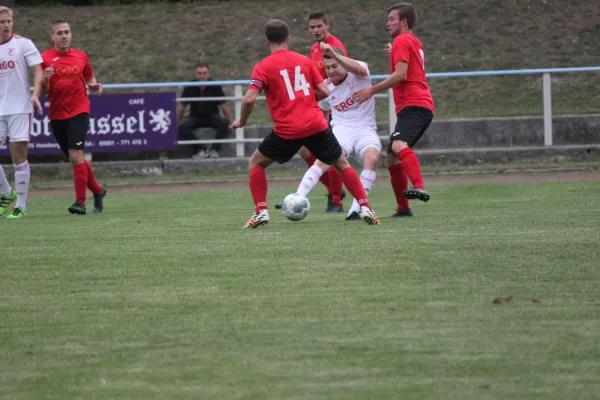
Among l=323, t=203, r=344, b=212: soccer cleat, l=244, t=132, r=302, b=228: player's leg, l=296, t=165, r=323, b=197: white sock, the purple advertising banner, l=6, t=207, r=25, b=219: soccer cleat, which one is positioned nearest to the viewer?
l=244, t=132, r=302, b=228: player's leg

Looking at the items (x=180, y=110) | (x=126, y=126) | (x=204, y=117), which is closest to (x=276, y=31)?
(x=126, y=126)

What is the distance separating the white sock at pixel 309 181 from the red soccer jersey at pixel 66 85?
2.78 meters

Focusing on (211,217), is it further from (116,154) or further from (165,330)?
(116,154)

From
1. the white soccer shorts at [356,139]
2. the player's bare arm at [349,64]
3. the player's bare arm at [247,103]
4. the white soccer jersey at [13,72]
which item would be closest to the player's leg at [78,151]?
the white soccer jersey at [13,72]

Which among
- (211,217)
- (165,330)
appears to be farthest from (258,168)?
(165,330)

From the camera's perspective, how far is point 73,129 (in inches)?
468

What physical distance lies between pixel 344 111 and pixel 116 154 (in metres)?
8.67

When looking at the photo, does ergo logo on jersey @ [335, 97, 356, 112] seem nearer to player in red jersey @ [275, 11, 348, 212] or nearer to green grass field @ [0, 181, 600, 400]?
player in red jersey @ [275, 11, 348, 212]

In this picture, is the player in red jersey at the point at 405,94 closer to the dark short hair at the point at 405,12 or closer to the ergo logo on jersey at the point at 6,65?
the dark short hair at the point at 405,12

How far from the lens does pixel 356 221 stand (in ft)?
32.7

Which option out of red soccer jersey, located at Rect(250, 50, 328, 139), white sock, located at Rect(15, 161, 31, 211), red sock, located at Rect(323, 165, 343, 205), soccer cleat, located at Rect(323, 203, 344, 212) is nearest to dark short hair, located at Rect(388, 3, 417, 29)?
red soccer jersey, located at Rect(250, 50, 328, 139)

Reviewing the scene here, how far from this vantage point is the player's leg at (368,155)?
1065cm

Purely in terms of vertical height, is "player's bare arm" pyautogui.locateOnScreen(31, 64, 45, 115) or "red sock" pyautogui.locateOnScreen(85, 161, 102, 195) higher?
"player's bare arm" pyautogui.locateOnScreen(31, 64, 45, 115)

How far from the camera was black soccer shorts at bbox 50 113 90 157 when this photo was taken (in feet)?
39.0
